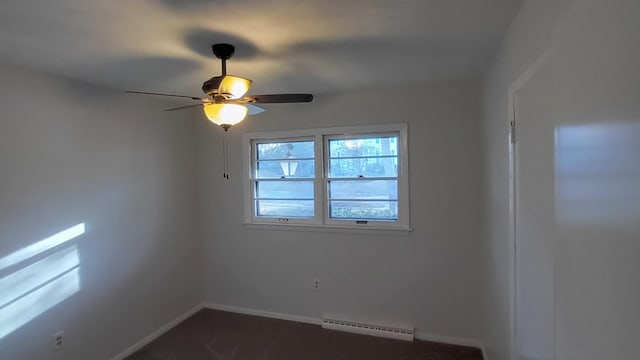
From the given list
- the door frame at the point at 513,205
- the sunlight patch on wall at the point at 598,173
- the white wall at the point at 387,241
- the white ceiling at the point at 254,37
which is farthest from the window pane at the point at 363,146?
the sunlight patch on wall at the point at 598,173

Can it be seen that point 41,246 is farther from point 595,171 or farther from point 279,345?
point 595,171

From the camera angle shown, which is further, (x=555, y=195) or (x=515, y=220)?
(x=515, y=220)

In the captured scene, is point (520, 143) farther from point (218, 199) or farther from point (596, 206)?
point (218, 199)

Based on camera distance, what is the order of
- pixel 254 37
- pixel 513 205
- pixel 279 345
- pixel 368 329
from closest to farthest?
1. pixel 513 205
2. pixel 254 37
3. pixel 279 345
4. pixel 368 329

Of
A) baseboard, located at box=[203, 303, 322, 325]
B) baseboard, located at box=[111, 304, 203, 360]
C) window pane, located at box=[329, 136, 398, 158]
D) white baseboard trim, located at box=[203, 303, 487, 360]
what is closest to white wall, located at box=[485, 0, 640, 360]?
window pane, located at box=[329, 136, 398, 158]

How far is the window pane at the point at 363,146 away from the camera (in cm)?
349

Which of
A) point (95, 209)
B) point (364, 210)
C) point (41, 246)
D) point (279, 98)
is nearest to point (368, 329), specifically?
point (364, 210)

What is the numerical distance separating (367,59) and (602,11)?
5.72 feet

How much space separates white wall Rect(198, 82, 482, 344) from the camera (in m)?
3.22

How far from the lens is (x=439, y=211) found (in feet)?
10.8

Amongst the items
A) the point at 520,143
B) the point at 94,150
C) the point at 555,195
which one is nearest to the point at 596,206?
the point at 555,195

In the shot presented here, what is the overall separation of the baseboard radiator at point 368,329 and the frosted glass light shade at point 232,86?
2.64 metres

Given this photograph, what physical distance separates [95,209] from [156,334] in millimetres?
1505

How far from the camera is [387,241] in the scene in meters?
3.46
